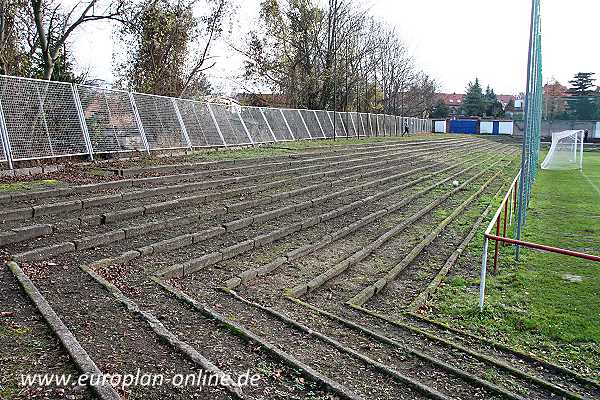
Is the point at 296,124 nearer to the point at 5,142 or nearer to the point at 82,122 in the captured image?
the point at 82,122

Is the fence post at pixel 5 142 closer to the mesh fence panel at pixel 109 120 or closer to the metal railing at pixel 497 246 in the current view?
the mesh fence panel at pixel 109 120

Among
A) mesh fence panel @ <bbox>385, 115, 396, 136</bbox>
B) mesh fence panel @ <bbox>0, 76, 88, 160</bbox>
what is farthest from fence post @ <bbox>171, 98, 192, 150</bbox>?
mesh fence panel @ <bbox>385, 115, 396, 136</bbox>

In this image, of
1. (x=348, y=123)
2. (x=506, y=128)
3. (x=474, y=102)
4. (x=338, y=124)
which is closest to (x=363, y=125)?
(x=348, y=123)

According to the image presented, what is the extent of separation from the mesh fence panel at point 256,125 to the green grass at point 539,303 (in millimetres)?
13603

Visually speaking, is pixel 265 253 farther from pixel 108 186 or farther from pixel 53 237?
pixel 108 186

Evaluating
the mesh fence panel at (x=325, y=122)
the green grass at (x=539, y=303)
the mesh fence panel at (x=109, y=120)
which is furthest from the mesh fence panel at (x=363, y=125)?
the green grass at (x=539, y=303)

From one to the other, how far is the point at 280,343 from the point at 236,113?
60.0ft

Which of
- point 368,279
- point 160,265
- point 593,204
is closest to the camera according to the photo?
point 160,265

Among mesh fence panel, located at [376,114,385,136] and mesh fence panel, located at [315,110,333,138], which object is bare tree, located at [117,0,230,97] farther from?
mesh fence panel, located at [376,114,385,136]

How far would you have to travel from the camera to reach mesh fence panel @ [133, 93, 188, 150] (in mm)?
15523

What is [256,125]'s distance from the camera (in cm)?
2383

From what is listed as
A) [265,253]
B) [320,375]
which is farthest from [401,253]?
[320,375]

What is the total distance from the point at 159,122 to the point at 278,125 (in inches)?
434

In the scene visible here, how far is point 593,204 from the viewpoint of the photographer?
17.7m
